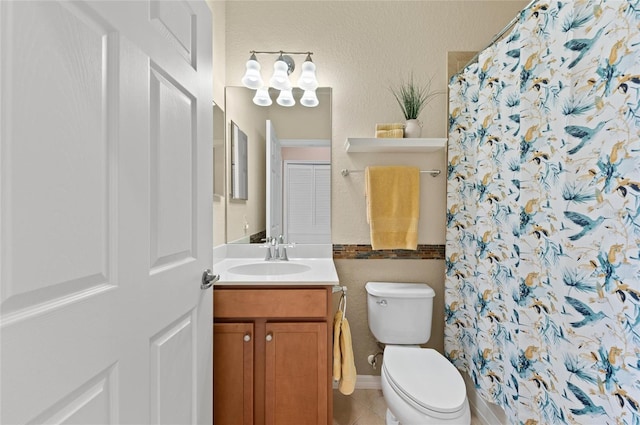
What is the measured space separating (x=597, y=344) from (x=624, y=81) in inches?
29.0

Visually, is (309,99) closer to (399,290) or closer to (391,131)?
(391,131)

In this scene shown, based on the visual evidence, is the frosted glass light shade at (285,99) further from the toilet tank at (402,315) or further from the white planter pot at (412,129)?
the toilet tank at (402,315)

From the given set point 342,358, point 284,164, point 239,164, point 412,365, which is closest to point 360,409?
point 342,358

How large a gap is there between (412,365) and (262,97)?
1.72 m

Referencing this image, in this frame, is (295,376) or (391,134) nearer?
(295,376)

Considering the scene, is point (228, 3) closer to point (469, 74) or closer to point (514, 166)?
point (469, 74)

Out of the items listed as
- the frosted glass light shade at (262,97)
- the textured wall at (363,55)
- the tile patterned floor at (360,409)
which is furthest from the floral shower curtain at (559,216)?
the frosted glass light shade at (262,97)

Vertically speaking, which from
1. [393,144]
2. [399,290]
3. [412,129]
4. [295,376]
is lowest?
[295,376]

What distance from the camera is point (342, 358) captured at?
5.54ft

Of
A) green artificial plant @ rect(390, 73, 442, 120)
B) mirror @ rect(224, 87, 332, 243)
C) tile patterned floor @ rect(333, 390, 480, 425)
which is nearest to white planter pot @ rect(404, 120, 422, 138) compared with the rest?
green artificial plant @ rect(390, 73, 442, 120)

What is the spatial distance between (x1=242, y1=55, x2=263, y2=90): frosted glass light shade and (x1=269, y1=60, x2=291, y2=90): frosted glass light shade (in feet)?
0.29

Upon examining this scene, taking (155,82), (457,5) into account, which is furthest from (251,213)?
(457,5)

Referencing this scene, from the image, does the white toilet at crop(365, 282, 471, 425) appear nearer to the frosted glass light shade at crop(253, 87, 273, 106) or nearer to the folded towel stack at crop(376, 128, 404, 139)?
the folded towel stack at crop(376, 128, 404, 139)

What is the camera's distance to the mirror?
6.87ft
